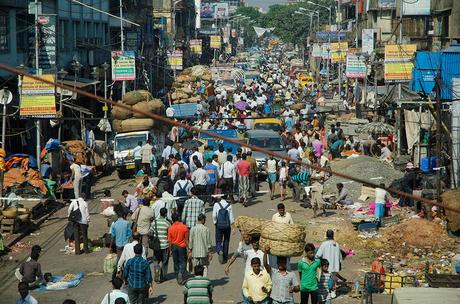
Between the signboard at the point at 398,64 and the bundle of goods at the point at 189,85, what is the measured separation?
21.1 metres

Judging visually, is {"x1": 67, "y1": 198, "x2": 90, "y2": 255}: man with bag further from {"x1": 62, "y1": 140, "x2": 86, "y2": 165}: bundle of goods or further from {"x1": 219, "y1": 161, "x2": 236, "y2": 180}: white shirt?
{"x1": 62, "y1": 140, "x2": 86, "y2": 165}: bundle of goods

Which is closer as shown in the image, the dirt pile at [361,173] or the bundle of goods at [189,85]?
the dirt pile at [361,173]

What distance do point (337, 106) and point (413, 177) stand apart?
2409 centimetres

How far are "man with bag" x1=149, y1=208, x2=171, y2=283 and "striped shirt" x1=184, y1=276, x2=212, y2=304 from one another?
3.32 m

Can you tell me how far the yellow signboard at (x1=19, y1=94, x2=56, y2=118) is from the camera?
24641 millimetres

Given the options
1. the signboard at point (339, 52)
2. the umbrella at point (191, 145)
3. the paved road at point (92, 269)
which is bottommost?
the paved road at point (92, 269)

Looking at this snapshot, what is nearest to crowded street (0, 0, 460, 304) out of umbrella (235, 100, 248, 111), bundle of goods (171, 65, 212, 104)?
umbrella (235, 100, 248, 111)

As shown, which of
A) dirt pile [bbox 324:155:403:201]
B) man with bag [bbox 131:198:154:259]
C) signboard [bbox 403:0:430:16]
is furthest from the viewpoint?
signboard [bbox 403:0:430:16]

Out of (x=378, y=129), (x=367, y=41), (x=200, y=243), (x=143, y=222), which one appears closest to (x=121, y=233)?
(x=143, y=222)

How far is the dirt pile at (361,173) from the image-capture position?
82.4 ft

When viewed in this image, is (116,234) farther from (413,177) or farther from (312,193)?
(413,177)

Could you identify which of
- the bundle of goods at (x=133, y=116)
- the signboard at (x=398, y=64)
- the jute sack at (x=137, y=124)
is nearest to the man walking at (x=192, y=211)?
the bundle of goods at (x=133, y=116)

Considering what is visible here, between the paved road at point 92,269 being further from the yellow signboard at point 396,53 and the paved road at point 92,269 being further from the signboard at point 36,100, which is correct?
the yellow signboard at point 396,53

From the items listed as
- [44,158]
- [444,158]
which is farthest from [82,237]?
[444,158]
